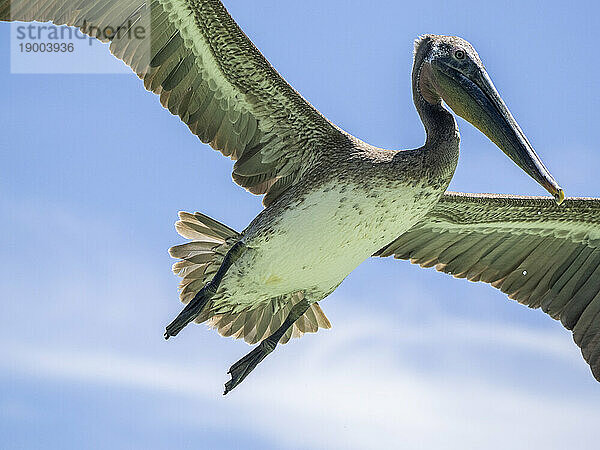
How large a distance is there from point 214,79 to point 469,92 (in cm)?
207

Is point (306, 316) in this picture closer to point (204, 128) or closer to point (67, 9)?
point (204, 128)

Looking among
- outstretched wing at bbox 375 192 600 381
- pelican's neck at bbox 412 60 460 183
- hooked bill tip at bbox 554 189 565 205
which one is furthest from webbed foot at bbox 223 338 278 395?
hooked bill tip at bbox 554 189 565 205

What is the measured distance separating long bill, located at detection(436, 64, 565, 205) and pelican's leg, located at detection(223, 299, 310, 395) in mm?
2116

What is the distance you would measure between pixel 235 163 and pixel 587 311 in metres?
3.78

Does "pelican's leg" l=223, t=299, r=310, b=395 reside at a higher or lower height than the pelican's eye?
lower

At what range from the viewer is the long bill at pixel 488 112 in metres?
6.58

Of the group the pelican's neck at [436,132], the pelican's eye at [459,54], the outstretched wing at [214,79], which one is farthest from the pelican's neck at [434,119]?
the outstretched wing at [214,79]

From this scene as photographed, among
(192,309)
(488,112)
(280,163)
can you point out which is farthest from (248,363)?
(488,112)

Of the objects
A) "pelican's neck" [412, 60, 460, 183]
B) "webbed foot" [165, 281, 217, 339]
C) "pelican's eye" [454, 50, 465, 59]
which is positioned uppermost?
"pelican's eye" [454, 50, 465, 59]

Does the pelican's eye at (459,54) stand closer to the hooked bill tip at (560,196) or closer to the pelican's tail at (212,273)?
the hooked bill tip at (560,196)

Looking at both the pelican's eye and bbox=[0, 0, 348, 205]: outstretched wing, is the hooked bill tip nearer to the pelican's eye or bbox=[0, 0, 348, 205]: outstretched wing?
the pelican's eye

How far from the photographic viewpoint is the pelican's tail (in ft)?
24.5

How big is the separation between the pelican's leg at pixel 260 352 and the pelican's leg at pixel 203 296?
74cm

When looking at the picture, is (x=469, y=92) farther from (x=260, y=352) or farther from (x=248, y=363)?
(x=248, y=363)
